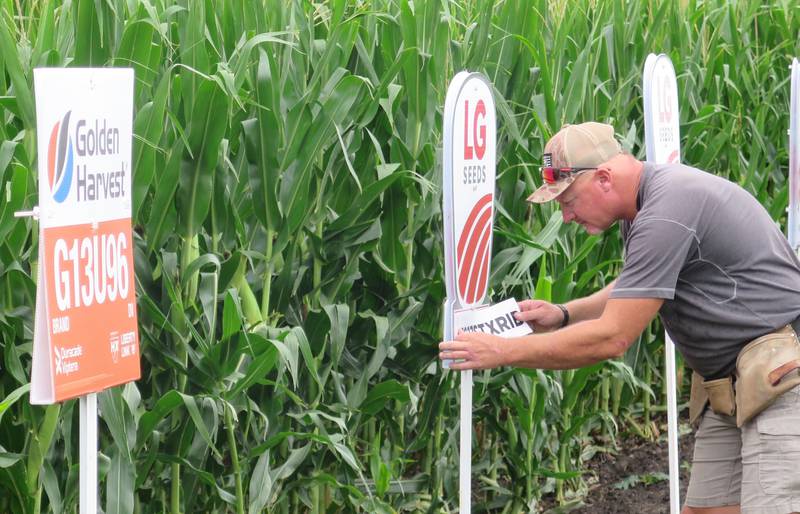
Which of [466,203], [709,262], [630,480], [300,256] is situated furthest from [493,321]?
[630,480]

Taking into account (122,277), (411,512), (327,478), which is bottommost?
(411,512)

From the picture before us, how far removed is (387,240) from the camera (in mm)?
4305

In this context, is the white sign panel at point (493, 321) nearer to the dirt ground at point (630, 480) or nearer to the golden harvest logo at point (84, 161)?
the golden harvest logo at point (84, 161)

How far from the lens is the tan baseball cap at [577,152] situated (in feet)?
11.3

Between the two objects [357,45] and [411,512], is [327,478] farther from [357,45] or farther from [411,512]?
[357,45]

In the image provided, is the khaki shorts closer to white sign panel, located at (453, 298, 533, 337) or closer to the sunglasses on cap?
white sign panel, located at (453, 298, 533, 337)

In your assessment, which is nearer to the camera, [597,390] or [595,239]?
[595,239]

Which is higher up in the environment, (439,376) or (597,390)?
(439,376)

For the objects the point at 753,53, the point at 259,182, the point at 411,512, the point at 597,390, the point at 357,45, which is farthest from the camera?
the point at 753,53

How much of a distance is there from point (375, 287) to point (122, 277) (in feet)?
→ 5.59

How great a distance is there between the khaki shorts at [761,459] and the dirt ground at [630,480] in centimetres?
163

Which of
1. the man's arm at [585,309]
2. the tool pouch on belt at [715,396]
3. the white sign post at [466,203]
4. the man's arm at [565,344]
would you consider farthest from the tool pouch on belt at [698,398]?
the white sign post at [466,203]

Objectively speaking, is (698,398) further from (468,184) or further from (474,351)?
(468,184)

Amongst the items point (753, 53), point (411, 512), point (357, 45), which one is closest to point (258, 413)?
point (411, 512)
